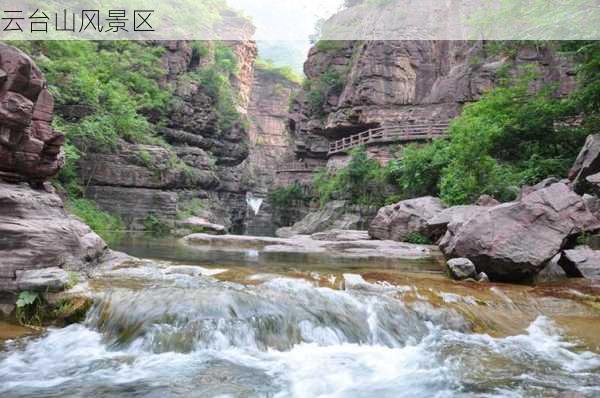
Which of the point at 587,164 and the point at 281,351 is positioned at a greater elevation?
the point at 587,164

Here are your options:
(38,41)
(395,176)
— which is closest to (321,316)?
(395,176)

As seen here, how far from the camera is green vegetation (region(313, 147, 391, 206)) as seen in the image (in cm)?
2331

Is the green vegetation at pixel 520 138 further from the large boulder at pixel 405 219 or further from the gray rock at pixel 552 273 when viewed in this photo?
the gray rock at pixel 552 273

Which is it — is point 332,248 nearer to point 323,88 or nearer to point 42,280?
point 42,280

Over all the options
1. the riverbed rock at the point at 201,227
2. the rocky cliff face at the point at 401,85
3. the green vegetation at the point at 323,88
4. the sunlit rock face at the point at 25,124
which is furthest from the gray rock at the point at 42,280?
the green vegetation at the point at 323,88

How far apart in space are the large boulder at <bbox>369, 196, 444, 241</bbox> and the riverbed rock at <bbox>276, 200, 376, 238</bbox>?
655 cm

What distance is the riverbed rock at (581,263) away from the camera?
804 centimetres

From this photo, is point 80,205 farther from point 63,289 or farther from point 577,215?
point 577,215

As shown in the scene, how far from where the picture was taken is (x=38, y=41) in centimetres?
2008

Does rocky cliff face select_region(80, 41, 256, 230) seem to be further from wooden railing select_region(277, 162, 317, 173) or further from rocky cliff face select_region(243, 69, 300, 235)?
rocky cliff face select_region(243, 69, 300, 235)

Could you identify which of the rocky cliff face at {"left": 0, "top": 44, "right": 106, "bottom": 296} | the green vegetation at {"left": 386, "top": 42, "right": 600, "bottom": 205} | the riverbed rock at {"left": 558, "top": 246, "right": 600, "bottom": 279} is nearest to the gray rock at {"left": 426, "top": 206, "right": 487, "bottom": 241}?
the green vegetation at {"left": 386, "top": 42, "right": 600, "bottom": 205}

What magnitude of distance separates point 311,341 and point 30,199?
5004 mm

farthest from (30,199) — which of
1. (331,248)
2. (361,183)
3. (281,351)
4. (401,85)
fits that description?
(401,85)

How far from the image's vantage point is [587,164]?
10.5 meters
